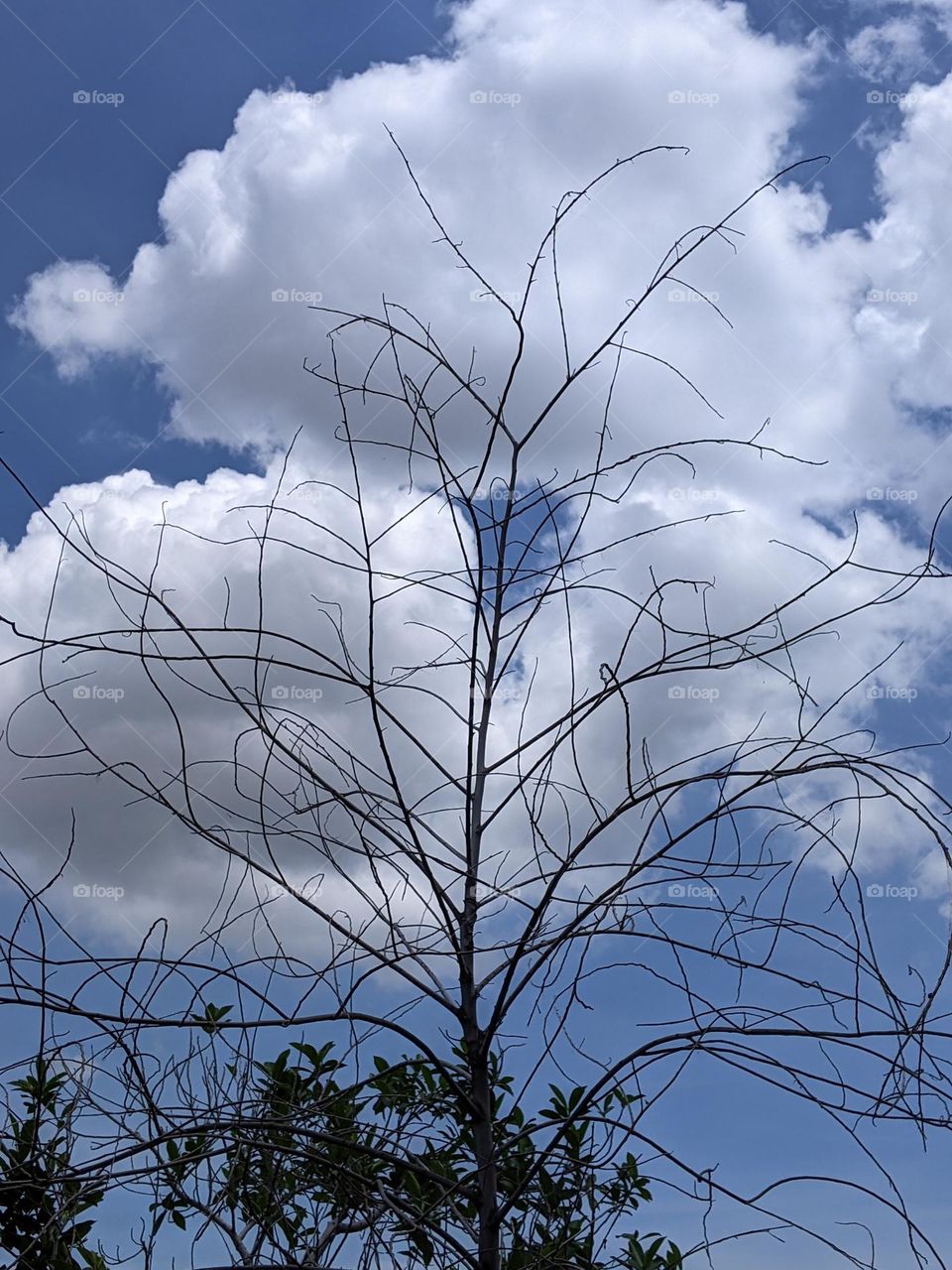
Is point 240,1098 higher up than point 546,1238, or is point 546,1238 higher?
point 546,1238

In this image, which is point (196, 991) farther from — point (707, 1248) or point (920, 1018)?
point (920, 1018)

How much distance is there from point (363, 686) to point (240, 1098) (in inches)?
30.4

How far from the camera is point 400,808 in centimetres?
215

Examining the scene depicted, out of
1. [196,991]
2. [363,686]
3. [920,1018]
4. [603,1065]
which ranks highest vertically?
[363,686]

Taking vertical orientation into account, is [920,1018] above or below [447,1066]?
above

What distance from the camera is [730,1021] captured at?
6.55 feet

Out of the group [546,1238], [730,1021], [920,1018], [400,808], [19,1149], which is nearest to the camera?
[920,1018]

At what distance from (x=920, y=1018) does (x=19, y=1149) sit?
2.39 m

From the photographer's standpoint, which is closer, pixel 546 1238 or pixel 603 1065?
pixel 603 1065

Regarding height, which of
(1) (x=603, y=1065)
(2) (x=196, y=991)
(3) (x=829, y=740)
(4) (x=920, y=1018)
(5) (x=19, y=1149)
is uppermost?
(3) (x=829, y=740)

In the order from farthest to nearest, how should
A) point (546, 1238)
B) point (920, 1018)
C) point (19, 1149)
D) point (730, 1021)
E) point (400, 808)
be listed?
point (19, 1149) → point (546, 1238) → point (400, 808) → point (730, 1021) → point (920, 1018)

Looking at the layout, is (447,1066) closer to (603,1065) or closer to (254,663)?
(603,1065)

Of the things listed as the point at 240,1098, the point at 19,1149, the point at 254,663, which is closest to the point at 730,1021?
the point at 240,1098

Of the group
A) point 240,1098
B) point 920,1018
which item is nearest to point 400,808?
point 240,1098
